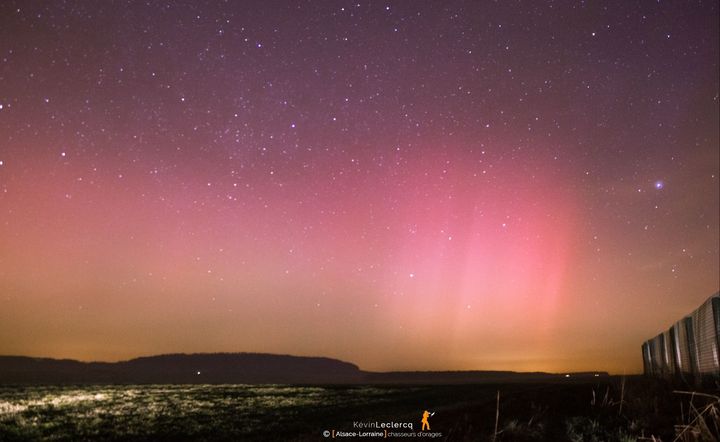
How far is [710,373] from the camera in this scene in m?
10.9

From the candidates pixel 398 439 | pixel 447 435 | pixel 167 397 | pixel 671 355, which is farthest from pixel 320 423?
pixel 167 397

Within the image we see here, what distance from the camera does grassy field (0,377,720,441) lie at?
946 centimetres

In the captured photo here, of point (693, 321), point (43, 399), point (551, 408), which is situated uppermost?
point (693, 321)

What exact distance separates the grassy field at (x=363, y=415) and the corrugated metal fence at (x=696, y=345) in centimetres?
75

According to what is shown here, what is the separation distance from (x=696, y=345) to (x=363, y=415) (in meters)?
13.1

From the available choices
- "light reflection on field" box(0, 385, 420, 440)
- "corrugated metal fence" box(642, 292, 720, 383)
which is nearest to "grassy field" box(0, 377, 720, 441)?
"light reflection on field" box(0, 385, 420, 440)

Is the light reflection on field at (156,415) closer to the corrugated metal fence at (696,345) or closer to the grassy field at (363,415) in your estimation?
the grassy field at (363,415)

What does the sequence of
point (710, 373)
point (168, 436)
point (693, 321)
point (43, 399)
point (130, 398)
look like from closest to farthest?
1. point (710, 373)
2. point (693, 321)
3. point (168, 436)
4. point (43, 399)
5. point (130, 398)

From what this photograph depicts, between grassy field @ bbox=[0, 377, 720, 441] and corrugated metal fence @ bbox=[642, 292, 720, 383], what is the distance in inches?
29.4

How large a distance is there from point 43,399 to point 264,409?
13.0 meters

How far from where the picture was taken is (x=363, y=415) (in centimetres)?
2166

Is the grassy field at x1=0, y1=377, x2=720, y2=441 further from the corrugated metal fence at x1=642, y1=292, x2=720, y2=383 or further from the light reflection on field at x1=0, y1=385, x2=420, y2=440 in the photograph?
the corrugated metal fence at x1=642, y1=292, x2=720, y2=383

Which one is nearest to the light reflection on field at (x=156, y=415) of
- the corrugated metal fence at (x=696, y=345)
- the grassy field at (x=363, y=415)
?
the grassy field at (x=363, y=415)

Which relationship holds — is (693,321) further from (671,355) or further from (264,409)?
(264,409)
